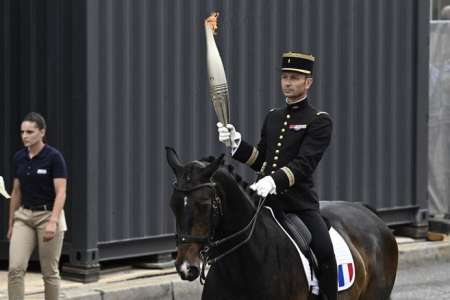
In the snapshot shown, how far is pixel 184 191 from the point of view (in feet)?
17.9

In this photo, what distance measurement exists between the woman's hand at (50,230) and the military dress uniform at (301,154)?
7.82ft

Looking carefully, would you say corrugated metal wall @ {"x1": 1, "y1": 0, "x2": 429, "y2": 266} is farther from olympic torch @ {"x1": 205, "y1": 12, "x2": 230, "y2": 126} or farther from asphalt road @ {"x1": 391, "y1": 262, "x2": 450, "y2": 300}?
olympic torch @ {"x1": 205, "y1": 12, "x2": 230, "y2": 126}

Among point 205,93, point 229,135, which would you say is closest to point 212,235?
point 229,135

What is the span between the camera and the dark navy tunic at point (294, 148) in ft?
21.1

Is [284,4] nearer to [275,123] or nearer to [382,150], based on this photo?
[382,150]

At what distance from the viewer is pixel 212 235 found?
5.67 meters

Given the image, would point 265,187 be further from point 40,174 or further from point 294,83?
point 40,174

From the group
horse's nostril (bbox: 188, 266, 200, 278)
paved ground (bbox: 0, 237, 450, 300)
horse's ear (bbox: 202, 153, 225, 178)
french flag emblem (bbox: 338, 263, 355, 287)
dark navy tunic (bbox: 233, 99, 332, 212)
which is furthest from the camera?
paved ground (bbox: 0, 237, 450, 300)

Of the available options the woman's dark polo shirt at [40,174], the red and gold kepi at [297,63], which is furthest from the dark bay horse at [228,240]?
the woman's dark polo shirt at [40,174]

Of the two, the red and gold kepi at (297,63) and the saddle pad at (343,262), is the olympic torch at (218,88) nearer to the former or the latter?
the red and gold kepi at (297,63)

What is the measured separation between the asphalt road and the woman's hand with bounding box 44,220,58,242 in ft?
12.9

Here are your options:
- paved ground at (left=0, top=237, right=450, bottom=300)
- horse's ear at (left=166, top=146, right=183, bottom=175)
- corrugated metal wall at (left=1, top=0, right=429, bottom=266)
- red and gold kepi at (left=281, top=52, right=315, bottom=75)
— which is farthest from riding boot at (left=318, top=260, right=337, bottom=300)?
corrugated metal wall at (left=1, top=0, right=429, bottom=266)

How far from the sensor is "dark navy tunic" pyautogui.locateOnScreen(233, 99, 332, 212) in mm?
6430

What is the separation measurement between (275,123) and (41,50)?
14.9 feet
